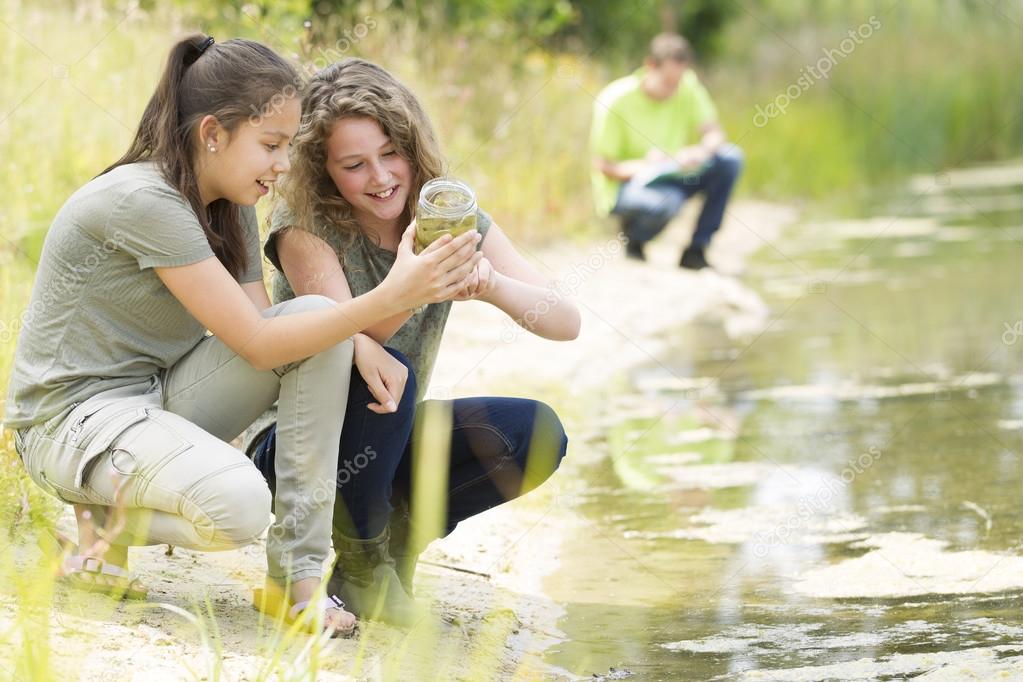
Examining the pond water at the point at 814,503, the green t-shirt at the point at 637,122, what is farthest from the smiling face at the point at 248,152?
the green t-shirt at the point at 637,122

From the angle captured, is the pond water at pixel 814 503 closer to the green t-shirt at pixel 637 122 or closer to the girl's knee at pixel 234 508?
the girl's knee at pixel 234 508

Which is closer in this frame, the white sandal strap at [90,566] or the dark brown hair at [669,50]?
the white sandal strap at [90,566]

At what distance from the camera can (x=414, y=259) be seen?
8.31 ft

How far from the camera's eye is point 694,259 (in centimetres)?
810

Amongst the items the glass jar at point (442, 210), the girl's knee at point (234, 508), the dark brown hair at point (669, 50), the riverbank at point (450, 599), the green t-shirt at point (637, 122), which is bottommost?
the riverbank at point (450, 599)

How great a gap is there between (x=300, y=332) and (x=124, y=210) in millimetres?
389

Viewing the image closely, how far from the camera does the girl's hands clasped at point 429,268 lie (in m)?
2.53

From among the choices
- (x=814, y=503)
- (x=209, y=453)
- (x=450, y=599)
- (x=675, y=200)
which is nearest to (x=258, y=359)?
(x=209, y=453)

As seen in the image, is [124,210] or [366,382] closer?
[124,210]

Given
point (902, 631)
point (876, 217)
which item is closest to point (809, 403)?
point (902, 631)

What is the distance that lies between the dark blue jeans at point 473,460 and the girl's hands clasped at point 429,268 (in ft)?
0.82

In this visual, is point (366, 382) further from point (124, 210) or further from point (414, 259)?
point (124, 210)

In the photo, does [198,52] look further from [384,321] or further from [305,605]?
[305,605]

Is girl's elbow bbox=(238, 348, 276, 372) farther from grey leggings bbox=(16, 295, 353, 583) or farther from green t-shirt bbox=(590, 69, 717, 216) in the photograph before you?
green t-shirt bbox=(590, 69, 717, 216)
